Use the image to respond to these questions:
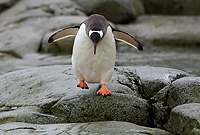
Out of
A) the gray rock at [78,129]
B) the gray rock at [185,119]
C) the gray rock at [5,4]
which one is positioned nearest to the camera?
the gray rock at [78,129]

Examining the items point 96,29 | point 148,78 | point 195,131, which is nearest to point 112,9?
point 148,78

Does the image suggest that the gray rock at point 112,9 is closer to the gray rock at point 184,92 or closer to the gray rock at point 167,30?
the gray rock at point 167,30

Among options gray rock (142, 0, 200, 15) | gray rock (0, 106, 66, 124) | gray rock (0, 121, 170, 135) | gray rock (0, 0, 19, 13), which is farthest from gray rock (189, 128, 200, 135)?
gray rock (142, 0, 200, 15)

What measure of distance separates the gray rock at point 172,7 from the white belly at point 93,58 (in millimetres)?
10595

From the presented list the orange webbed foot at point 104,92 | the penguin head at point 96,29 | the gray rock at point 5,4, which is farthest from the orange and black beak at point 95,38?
Result: the gray rock at point 5,4

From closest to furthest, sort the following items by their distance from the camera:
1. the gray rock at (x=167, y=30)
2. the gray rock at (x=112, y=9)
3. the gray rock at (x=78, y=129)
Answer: the gray rock at (x=78, y=129), the gray rock at (x=167, y=30), the gray rock at (x=112, y=9)

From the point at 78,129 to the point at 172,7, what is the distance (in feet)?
37.7

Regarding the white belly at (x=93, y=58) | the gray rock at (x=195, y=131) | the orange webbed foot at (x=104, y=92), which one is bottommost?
the gray rock at (x=195, y=131)

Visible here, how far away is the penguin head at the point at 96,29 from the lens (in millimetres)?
3074

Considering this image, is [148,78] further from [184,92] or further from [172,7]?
[172,7]

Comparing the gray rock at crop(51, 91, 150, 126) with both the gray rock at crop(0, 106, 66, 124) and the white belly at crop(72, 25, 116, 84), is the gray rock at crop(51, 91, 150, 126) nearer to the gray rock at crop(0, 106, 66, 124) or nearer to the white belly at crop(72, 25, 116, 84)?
the gray rock at crop(0, 106, 66, 124)

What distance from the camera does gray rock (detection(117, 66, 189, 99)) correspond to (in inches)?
166

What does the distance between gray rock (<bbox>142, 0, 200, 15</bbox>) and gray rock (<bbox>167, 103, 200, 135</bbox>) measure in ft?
35.2

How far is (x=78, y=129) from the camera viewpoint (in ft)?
10.1
